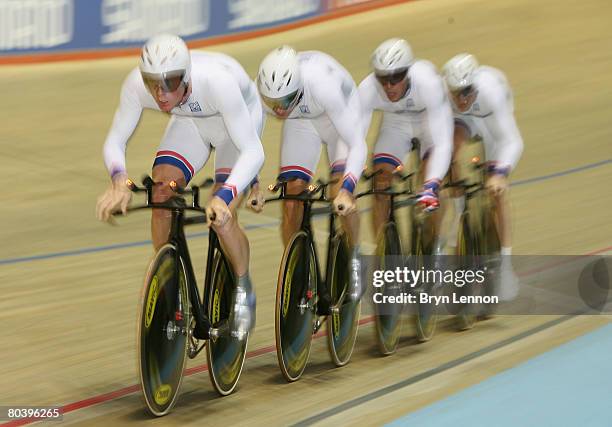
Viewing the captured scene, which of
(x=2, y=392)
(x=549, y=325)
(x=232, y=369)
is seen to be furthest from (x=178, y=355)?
(x=549, y=325)

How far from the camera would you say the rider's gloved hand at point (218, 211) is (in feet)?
10.3

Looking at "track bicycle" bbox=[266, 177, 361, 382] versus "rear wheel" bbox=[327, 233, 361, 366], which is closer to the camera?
"track bicycle" bbox=[266, 177, 361, 382]

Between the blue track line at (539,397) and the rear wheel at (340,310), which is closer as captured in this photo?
the blue track line at (539,397)

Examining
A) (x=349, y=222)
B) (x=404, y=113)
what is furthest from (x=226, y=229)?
(x=404, y=113)

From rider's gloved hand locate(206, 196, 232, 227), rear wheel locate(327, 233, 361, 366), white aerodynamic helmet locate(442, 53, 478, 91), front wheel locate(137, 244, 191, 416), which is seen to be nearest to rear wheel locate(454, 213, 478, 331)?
white aerodynamic helmet locate(442, 53, 478, 91)

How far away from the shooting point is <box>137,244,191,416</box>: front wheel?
3.18 meters

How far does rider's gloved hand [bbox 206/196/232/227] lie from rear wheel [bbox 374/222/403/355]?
3.57ft

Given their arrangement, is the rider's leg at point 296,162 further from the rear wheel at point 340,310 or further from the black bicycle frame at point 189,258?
the black bicycle frame at point 189,258

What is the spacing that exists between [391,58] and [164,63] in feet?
3.90

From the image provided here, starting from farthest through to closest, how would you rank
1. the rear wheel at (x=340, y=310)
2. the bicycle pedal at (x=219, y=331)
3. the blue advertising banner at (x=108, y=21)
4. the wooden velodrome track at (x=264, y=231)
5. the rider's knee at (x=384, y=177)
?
1. the blue advertising banner at (x=108, y=21)
2. the rider's knee at (x=384, y=177)
3. the rear wheel at (x=340, y=310)
4. the wooden velodrome track at (x=264, y=231)
5. the bicycle pedal at (x=219, y=331)

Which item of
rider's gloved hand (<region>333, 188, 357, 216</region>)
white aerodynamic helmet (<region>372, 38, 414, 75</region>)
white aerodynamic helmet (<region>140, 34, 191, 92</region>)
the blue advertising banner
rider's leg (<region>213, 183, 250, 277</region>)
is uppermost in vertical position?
the blue advertising banner

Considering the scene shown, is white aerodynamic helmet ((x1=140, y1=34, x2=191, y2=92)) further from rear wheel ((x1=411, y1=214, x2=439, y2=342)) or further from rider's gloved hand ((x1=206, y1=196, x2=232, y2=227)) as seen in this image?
rear wheel ((x1=411, y1=214, x2=439, y2=342))

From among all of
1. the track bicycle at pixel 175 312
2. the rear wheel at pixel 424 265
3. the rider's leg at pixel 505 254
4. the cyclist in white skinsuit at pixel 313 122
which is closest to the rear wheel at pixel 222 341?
the track bicycle at pixel 175 312

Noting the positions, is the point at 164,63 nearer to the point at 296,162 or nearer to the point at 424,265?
the point at 296,162
